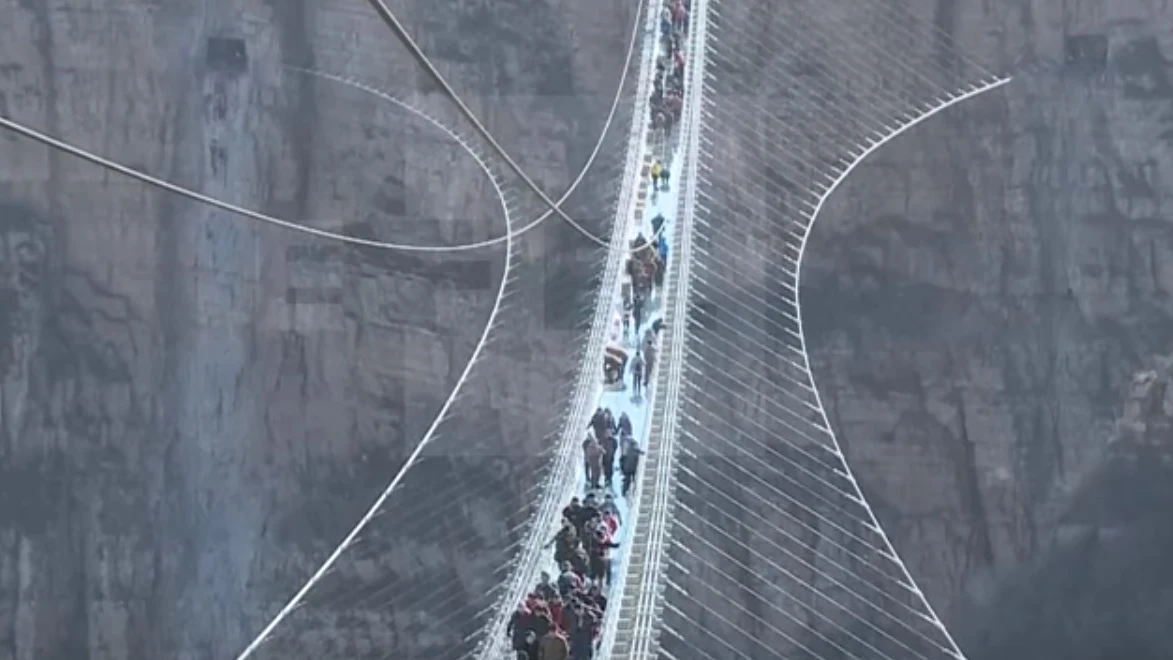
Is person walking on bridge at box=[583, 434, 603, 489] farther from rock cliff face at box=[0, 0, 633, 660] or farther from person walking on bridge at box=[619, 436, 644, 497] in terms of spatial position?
rock cliff face at box=[0, 0, 633, 660]

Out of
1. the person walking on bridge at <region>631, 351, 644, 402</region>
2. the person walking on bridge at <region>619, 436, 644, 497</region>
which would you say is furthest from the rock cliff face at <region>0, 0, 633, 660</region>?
the person walking on bridge at <region>619, 436, 644, 497</region>

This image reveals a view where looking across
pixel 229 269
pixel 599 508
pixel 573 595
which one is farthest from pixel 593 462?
pixel 229 269

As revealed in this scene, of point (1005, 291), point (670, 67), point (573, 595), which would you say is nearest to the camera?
point (573, 595)

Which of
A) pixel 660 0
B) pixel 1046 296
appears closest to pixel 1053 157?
pixel 1046 296

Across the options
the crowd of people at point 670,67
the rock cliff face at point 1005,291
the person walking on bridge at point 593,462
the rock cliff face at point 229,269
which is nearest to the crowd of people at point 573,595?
the person walking on bridge at point 593,462

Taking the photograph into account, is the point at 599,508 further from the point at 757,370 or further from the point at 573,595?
the point at 757,370

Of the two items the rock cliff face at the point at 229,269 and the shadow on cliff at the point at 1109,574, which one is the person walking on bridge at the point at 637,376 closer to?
the rock cliff face at the point at 229,269

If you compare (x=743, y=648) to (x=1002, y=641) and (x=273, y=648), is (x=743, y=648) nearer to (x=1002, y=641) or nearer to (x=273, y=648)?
(x=1002, y=641)
